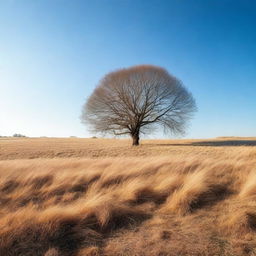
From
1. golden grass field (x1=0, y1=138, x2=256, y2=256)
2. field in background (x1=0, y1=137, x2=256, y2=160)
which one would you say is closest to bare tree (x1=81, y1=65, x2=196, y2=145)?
field in background (x1=0, y1=137, x2=256, y2=160)

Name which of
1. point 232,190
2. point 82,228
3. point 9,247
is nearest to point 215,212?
point 232,190

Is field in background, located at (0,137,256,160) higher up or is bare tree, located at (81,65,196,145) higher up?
bare tree, located at (81,65,196,145)

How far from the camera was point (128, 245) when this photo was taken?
1949 mm

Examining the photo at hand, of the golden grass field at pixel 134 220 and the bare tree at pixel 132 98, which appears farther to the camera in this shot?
the bare tree at pixel 132 98

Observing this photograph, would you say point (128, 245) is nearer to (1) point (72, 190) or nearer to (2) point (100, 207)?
(2) point (100, 207)

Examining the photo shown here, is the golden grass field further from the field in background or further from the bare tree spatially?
the bare tree

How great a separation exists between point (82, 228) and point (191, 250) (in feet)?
4.49

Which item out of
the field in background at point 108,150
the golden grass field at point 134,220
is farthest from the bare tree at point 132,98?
the golden grass field at point 134,220

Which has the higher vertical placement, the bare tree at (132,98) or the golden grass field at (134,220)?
the bare tree at (132,98)

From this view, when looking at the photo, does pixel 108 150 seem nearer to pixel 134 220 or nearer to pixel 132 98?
pixel 132 98

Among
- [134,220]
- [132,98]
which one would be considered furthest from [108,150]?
[134,220]

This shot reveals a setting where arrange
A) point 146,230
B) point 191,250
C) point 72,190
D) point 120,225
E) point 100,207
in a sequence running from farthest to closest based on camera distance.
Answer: point 72,190, point 100,207, point 120,225, point 146,230, point 191,250

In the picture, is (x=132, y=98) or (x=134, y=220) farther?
(x=132, y=98)

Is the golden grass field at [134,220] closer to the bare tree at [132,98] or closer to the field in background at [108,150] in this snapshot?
the field in background at [108,150]
